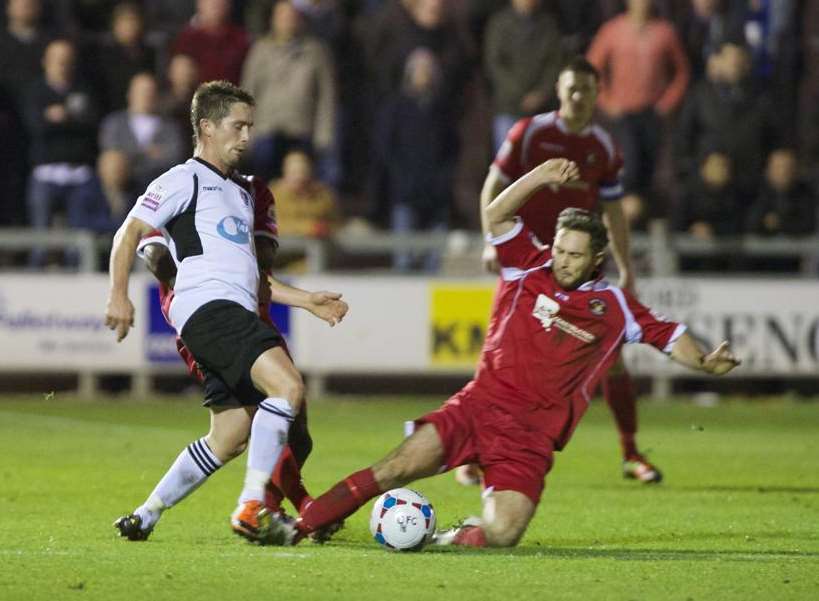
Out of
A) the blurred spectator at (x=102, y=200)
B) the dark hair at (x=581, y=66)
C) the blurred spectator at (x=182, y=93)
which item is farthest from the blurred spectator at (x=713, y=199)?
the dark hair at (x=581, y=66)

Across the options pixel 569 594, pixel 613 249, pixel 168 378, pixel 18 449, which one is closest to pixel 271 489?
pixel 569 594

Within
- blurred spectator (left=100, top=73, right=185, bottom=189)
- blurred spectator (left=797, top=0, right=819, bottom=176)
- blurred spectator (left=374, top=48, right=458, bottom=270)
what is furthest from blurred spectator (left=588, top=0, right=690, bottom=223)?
blurred spectator (left=100, top=73, right=185, bottom=189)

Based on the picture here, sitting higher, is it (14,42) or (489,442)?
(14,42)

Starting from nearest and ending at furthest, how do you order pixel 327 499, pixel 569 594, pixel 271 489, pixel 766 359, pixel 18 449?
pixel 569 594 → pixel 327 499 → pixel 271 489 → pixel 18 449 → pixel 766 359

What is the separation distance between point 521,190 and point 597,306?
613 millimetres

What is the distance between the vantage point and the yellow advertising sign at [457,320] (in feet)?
51.6

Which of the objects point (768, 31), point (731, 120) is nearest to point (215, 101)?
point (731, 120)

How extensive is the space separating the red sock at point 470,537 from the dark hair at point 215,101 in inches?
79.2

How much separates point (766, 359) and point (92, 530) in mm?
9195

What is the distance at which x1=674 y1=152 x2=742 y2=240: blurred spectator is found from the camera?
1620 centimetres

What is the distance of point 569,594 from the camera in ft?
20.5

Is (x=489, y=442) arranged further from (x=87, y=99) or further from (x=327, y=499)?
(x=87, y=99)

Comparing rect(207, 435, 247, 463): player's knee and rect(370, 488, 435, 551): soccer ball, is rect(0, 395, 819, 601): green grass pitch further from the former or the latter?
rect(207, 435, 247, 463): player's knee

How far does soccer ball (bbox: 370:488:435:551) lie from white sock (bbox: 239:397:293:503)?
1.86 feet
